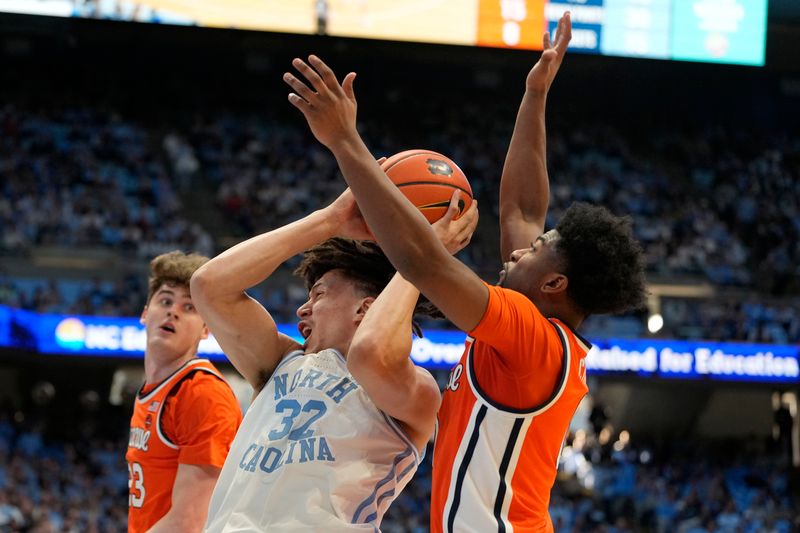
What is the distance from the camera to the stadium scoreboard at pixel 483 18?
20234mm

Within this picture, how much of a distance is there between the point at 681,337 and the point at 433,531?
49.0ft

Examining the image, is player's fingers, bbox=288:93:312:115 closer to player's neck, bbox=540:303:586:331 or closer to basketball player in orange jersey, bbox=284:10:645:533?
basketball player in orange jersey, bbox=284:10:645:533

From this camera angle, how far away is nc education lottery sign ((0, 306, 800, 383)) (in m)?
15.7

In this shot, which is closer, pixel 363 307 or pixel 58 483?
pixel 363 307

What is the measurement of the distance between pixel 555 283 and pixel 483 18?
1790 centimetres

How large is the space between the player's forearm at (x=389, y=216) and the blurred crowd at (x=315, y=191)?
13.6 m

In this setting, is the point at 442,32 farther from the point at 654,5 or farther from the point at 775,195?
the point at 775,195

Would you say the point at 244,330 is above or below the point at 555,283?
below

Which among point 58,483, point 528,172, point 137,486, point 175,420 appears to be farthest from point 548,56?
point 58,483

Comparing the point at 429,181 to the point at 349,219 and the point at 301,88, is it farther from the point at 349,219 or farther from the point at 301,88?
the point at 301,88

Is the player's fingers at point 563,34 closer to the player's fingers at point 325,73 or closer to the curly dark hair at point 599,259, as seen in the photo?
the curly dark hair at point 599,259

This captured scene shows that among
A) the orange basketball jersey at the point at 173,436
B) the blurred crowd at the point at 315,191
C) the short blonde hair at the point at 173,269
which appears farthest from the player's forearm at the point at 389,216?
the blurred crowd at the point at 315,191

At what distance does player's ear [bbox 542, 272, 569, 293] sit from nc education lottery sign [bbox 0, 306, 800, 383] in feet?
41.3

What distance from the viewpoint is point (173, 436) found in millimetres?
4297
